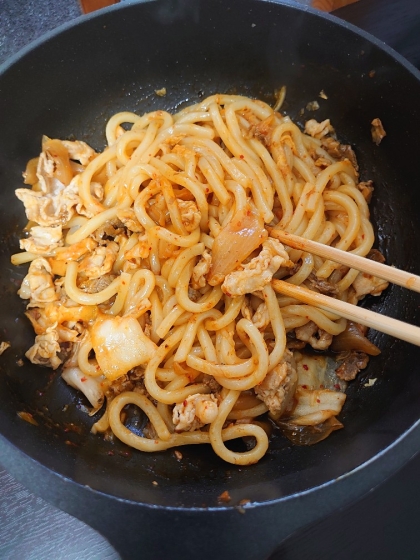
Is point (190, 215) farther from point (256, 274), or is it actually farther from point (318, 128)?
point (318, 128)

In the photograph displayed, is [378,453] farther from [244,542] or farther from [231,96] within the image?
[231,96]

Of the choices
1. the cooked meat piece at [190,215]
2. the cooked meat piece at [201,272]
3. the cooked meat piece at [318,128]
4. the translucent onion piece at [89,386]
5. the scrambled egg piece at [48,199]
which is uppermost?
the scrambled egg piece at [48,199]

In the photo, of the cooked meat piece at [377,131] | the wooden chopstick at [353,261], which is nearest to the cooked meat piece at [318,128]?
the cooked meat piece at [377,131]

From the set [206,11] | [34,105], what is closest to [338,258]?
[206,11]

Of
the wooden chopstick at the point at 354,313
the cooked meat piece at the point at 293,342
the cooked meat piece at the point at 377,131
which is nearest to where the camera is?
the wooden chopstick at the point at 354,313

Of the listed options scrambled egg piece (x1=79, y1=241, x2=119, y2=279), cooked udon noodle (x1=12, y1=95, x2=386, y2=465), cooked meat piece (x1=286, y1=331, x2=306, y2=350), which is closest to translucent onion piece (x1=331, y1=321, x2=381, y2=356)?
cooked udon noodle (x1=12, y1=95, x2=386, y2=465)

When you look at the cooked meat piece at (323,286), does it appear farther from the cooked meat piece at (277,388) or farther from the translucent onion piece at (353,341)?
the cooked meat piece at (277,388)

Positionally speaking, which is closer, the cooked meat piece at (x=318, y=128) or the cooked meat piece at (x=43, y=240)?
the cooked meat piece at (x=43, y=240)
